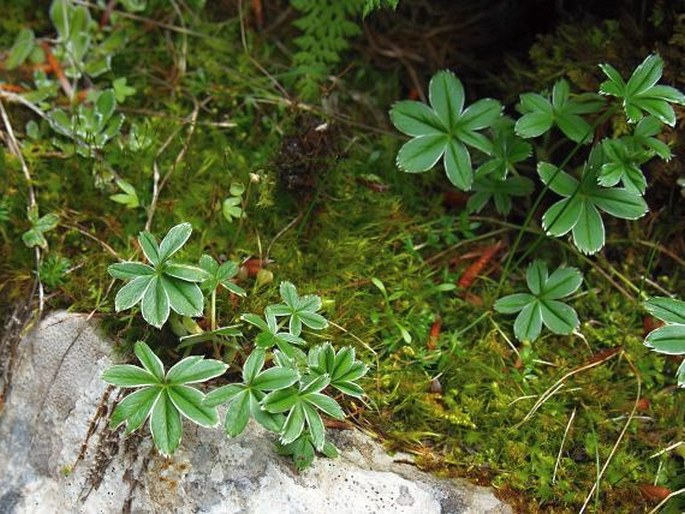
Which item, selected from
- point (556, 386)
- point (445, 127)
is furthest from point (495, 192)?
point (556, 386)

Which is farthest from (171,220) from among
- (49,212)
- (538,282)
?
(538,282)

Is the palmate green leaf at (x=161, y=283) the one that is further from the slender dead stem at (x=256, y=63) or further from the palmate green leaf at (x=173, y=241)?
the slender dead stem at (x=256, y=63)

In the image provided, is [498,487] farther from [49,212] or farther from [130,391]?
[49,212]

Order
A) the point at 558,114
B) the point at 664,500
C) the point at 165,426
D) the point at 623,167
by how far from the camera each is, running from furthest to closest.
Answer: the point at 558,114
the point at 623,167
the point at 664,500
the point at 165,426

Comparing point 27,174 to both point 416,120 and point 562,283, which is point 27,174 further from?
point 562,283

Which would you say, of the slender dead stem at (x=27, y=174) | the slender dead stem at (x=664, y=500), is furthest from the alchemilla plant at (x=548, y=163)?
the slender dead stem at (x=27, y=174)
